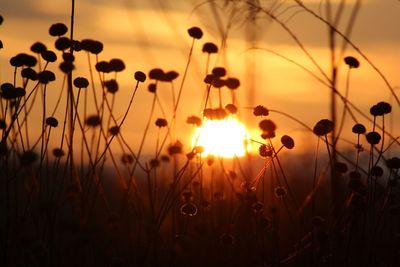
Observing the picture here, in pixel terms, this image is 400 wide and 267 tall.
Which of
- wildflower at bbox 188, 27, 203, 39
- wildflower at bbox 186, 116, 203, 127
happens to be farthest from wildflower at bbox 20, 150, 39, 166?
wildflower at bbox 186, 116, 203, 127

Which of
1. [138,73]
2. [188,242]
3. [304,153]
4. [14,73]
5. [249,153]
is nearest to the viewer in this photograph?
[188,242]

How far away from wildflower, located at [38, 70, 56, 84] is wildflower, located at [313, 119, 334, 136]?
1.43 m

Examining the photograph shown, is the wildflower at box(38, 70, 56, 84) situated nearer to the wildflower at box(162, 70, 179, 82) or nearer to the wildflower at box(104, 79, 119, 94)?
the wildflower at box(104, 79, 119, 94)

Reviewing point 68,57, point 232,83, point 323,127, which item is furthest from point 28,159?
point 232,83

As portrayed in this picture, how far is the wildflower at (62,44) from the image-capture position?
13.1 feet

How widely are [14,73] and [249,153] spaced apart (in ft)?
5.32

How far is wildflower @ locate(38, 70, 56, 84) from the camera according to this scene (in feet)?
13.1

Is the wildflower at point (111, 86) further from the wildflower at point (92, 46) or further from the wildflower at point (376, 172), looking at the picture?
the wildflower at point (376, 172)

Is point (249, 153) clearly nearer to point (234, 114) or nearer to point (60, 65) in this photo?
point (234, 114)

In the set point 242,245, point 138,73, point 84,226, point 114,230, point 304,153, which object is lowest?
point 84,226

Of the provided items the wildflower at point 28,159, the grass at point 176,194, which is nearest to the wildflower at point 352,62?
the grass at point 176,194

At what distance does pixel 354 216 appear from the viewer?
3863mm

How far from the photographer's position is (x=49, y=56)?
13.6ft

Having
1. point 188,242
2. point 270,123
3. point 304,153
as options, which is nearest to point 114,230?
point 188,242
